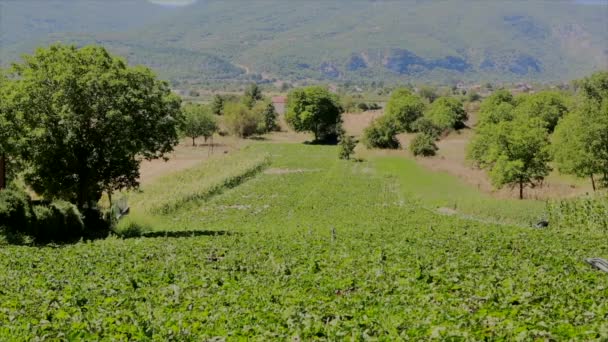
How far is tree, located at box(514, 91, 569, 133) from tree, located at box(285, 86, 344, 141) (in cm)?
3831

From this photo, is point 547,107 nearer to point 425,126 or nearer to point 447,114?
point 425,126

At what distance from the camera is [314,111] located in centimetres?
12706

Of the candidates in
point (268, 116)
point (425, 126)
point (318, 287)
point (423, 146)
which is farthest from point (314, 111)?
point (318, 287)

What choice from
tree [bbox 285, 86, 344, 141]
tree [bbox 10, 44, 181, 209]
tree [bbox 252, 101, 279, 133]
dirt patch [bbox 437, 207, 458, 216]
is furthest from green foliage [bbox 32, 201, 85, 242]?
tree [bbox 252, 101, 279, 133]

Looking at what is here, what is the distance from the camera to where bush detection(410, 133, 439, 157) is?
322 feet

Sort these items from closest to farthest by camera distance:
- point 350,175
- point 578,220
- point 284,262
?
point 284,262, point 578,220, point 350,175

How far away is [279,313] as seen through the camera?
13000 mm

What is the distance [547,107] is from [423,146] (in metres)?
30.7

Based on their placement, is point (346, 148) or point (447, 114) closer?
point (346, 148)

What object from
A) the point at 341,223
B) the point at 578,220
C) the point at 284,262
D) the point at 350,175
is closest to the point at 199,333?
the point at 284,262

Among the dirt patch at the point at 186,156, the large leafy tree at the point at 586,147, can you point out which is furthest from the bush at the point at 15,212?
the large leafy tree at the point at 586,147

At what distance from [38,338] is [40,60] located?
87.1 ft

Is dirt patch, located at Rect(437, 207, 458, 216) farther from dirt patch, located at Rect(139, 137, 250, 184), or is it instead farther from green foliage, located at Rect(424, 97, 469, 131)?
green foliage, located at Rect(424, 97, 469, 131)

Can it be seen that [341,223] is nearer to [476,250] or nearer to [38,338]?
[476,250]
